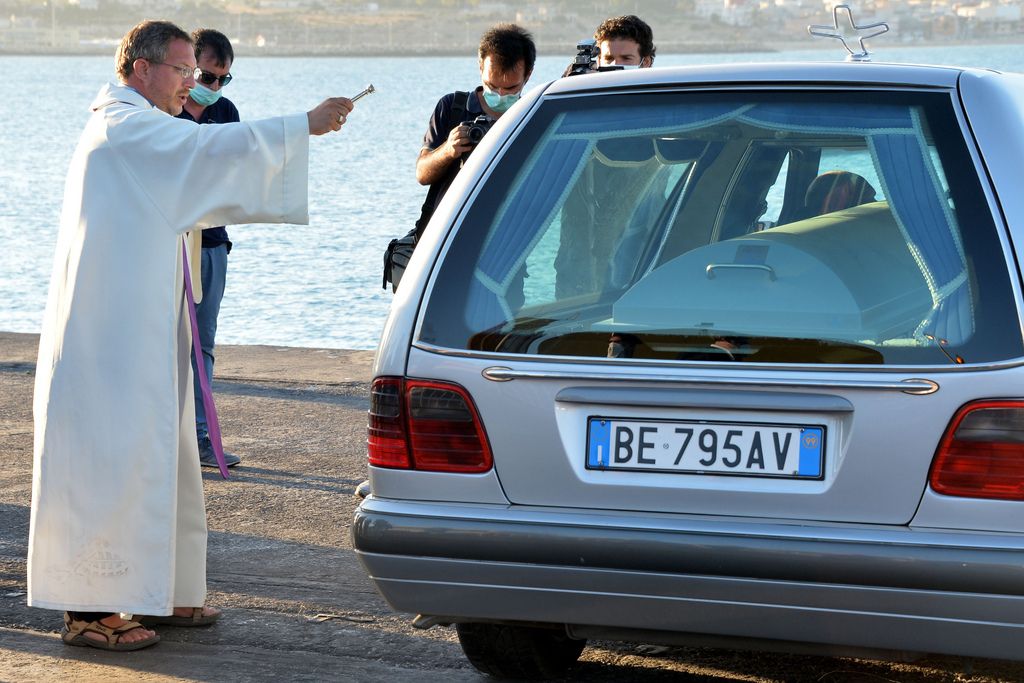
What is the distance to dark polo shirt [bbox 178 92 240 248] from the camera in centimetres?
662

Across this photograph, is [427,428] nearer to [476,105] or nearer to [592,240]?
[592,240]

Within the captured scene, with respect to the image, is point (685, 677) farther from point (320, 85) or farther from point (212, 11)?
point (212, 11)

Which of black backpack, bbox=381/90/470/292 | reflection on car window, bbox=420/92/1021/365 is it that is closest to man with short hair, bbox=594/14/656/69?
black backpack, bbox=381/90/470/292

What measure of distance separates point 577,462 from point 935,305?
2.59 ft

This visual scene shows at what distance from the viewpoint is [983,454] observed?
3.04 meters

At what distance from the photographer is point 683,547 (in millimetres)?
3154

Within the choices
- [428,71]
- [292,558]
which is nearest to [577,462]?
[292,558]

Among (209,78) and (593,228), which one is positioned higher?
(209,78)

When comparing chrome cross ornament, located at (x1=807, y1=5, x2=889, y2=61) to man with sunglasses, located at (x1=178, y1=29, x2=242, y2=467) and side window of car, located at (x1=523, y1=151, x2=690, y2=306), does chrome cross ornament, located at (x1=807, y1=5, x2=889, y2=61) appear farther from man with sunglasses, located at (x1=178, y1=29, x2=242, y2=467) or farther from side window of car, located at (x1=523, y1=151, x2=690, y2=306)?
man with sunglasses, located at (x1=178, y1=29, x2=242, y2=467)

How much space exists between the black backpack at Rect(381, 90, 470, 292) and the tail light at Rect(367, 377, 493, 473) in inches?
66.8

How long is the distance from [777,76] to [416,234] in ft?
7.83

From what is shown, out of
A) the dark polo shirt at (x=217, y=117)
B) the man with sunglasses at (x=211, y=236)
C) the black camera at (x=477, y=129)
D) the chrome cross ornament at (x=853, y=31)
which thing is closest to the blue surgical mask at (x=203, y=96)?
the man with sunglasses at (x=211, y=236)

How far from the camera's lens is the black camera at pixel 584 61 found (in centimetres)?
457

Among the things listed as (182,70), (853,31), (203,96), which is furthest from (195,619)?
(853,31)
